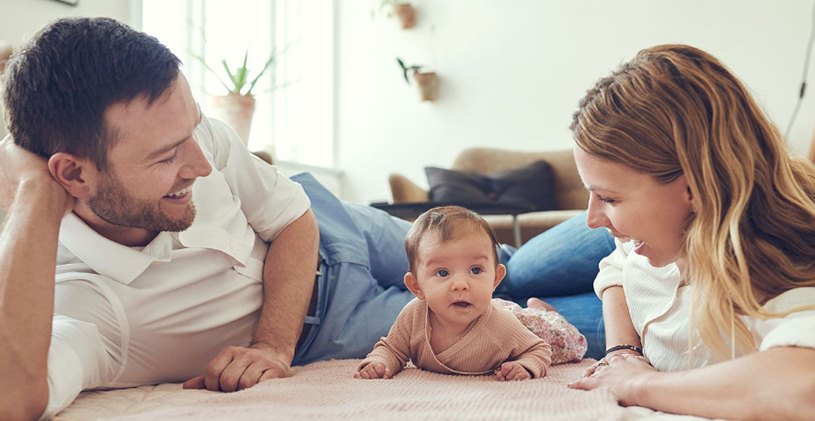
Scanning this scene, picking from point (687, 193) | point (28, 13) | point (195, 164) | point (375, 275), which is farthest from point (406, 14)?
point (687, 193)

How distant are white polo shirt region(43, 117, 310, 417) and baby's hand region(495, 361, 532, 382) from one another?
0.50m

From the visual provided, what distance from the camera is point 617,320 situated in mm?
1450

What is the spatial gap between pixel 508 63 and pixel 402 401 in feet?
14.8

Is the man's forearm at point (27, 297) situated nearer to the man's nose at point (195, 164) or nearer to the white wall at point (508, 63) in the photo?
the man's nose at point (195, 164)

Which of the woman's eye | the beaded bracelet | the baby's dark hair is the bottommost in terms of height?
the beaded bracelet

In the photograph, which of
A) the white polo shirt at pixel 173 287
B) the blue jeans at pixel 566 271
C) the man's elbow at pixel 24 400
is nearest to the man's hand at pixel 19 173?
the white polo shirt at pixel 173 287

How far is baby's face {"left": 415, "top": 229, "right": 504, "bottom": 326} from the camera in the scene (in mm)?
1399

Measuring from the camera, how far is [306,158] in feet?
19.0

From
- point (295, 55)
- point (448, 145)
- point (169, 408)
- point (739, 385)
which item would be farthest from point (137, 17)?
point (739, 385)

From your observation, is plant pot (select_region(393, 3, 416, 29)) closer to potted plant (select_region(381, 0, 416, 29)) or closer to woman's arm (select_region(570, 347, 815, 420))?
potted plant (select_region(381, 0, 416, 29))

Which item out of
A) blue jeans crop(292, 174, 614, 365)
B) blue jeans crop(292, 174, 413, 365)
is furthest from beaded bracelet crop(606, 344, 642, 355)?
blue jeans crop(292, 174, 413, 365)

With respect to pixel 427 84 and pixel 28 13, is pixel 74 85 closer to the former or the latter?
pixel 28 13

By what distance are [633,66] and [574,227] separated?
1009mm

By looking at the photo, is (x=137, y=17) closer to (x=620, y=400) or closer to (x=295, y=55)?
(x=295, y=55)
